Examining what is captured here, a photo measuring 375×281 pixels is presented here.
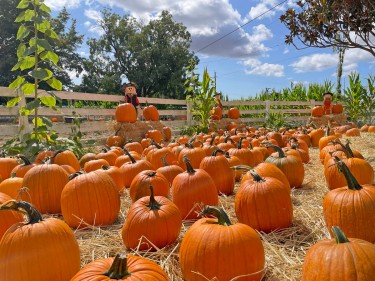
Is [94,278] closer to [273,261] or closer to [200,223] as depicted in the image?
[200,223]

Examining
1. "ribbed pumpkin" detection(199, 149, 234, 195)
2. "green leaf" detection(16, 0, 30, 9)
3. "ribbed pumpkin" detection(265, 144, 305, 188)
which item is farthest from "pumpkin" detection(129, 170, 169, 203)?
"green leaf" detection(16, 0, 30, 9)

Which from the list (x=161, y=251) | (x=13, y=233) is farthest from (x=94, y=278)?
(x=161, y=251)

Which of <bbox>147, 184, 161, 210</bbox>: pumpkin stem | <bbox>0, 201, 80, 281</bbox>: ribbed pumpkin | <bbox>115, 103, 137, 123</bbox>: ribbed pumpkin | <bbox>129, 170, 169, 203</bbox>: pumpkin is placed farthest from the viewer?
<bbox>115, 103, 137, 123</bbox>: ribbed pumpkin

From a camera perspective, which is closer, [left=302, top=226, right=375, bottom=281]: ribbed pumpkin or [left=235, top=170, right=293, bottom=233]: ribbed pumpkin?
[left=302, top=226, right=375, bottom=281]: ribbed pumpkin

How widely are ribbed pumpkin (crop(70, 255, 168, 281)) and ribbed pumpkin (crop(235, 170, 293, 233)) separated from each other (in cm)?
112

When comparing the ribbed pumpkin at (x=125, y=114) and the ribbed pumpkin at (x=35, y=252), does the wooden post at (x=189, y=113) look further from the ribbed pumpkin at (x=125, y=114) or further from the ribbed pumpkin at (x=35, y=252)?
the ribbed pumpkin at (x=35, y=252)

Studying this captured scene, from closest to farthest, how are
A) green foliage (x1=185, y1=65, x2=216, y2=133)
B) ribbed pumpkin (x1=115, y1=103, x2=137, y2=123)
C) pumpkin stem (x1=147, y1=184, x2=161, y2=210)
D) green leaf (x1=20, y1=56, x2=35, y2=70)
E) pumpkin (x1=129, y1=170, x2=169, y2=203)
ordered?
pumpkin stem (x1=147, y1=184, x2=161, y2=210), pumpkin (x1=129, y1=170, x2=169, y2=203), green leaf (x1=20, y1=56, x2=35, y2=70), ribbed pumpkin (x1=115, y1=103, x2=137, y2=123), green foliage (x1=185, y1=65, x2=216, y2=133)

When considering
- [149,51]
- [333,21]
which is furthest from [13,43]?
[333,21]

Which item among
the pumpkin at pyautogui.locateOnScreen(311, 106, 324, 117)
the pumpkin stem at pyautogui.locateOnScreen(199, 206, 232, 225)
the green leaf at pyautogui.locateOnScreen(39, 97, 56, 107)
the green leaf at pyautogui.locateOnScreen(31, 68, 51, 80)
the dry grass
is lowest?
the dry grass

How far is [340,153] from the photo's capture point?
385cm

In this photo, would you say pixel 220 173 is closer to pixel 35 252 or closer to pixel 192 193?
pixel 192 193

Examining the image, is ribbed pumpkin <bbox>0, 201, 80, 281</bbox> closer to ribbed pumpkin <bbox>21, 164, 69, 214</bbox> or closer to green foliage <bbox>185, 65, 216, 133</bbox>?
ribbed pumpkin <bbox>21, 164, 69, 214</bbox>

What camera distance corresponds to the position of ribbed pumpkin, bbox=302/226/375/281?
1.32 m

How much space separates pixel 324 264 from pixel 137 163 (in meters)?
2.63
